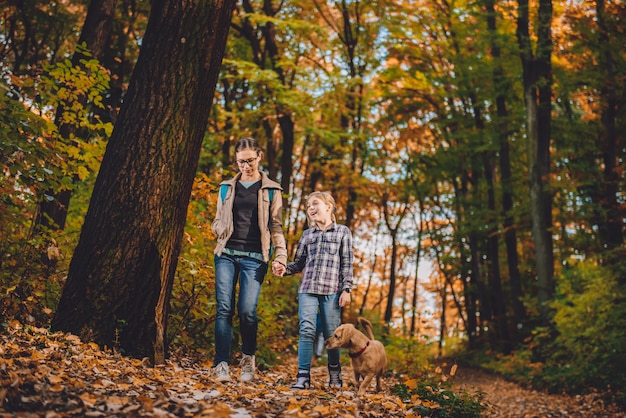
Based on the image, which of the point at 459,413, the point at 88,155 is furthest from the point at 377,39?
the point at 459,413

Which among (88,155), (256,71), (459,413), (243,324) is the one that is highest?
(256,71)

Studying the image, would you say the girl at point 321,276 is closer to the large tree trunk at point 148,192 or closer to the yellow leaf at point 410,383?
the yellow leaf at point 410,383

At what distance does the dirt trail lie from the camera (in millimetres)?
10328

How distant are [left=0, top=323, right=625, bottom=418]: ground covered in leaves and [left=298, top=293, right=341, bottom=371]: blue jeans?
37 cm

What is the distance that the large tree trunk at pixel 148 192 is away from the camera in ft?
19.2

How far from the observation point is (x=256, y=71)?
15438 mm

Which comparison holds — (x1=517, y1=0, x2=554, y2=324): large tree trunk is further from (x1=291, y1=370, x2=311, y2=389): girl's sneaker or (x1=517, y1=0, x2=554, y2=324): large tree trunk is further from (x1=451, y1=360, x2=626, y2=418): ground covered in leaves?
(x1=291, y1=370, x2=311, y2=389): girl's sneaker

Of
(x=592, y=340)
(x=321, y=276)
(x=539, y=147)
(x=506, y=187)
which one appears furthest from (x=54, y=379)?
(x=506, y=187)

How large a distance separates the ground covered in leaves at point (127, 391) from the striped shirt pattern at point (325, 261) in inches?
41.1

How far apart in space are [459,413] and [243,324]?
2489mm

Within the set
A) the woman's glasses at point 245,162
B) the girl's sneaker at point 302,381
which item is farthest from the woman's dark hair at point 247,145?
the girl's sneaker at point 302,381

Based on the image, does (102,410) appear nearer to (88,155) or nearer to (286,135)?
(88,155)

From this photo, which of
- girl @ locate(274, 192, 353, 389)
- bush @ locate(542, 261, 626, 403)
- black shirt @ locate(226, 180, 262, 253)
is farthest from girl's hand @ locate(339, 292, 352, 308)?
bush @ locate(542, 261, 626, 403)

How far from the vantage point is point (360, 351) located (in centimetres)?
627
